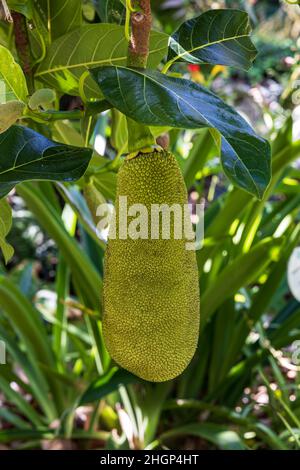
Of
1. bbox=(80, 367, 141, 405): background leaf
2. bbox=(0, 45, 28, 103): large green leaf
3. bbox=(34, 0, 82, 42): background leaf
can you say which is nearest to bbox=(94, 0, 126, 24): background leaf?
bbox=(34, 0, 82, 42): background leaf

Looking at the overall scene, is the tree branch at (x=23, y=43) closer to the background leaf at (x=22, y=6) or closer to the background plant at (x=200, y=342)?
the background leaf at (x=22, y=6)

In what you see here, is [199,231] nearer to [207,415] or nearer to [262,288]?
[262,288]

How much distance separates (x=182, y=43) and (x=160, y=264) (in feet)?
0.41

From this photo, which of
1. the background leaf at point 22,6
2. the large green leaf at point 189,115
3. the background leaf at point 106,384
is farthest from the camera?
the background leaf at point 106,384

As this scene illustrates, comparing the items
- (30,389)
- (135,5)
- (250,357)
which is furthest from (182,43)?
(30,389)

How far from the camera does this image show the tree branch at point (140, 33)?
0.32 m

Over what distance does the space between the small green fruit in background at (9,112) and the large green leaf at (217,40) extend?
9 centimetres

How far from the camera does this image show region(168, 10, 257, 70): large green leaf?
366mm

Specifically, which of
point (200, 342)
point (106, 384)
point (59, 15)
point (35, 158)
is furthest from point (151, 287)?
point (200, 342)

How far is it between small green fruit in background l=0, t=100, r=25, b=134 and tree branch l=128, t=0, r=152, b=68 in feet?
0.20

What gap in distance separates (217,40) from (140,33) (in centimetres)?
7

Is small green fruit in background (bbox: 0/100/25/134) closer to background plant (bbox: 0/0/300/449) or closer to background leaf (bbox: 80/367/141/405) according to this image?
background plant (bbox: 0/0/300/449)

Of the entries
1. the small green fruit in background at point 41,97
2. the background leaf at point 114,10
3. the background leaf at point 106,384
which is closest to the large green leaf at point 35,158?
the small green fruit in background at point 41,97

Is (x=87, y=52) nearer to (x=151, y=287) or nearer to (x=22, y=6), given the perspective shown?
(x=22, y=6)
